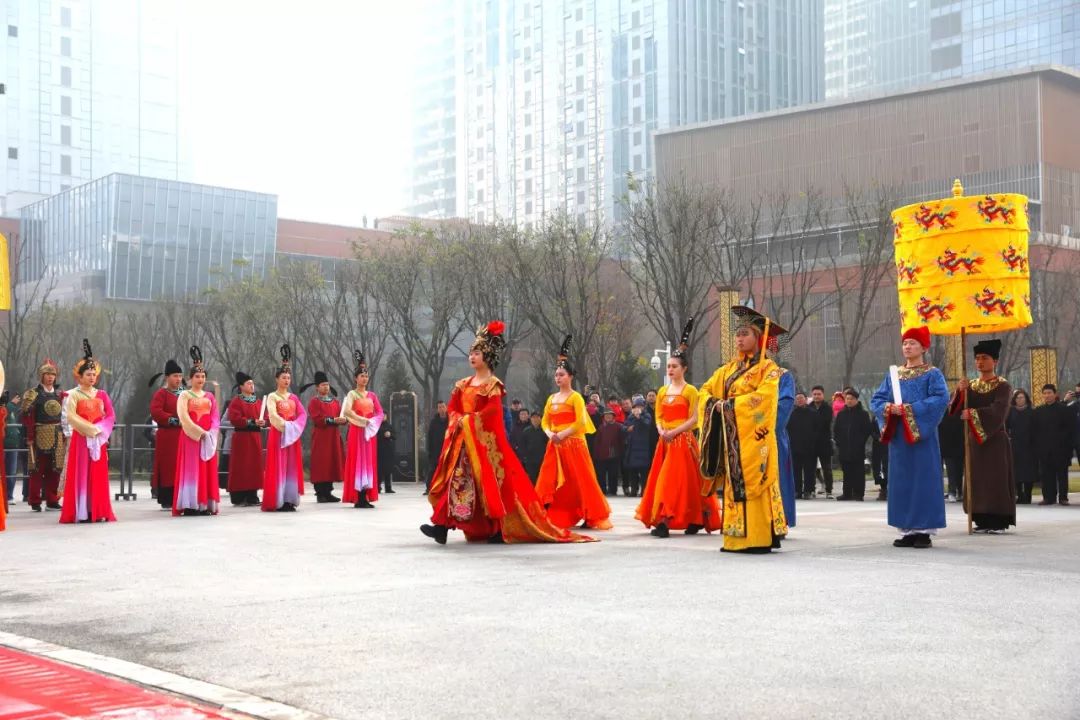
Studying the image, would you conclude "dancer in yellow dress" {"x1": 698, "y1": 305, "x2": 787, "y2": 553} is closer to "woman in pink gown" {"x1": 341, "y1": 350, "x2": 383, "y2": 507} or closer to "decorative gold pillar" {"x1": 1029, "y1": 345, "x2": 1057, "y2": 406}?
"woman in pink gown" {"x1": 341, "y1": 350, "x2": 383, "y2": 507}

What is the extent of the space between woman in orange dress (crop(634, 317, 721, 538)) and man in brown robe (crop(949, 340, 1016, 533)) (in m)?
2.75

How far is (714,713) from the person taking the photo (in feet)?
15.9

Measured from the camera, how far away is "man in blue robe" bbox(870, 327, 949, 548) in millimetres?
11602

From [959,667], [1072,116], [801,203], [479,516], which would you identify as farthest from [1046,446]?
[1072,116]

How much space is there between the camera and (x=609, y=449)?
79.4 feet

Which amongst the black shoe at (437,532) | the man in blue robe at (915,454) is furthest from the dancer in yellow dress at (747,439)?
the black shoe at (437,532)

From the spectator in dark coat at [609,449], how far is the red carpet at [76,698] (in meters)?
18.5

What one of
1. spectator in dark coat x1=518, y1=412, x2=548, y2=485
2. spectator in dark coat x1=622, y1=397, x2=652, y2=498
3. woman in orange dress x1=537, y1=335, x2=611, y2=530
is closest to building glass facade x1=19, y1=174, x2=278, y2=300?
spectator in dark coat x1=518, y1=412, x2=548, y2=485

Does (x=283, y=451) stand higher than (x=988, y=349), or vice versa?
(x=988, y=349)

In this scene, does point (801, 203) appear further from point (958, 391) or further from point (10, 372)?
point (958, 391)

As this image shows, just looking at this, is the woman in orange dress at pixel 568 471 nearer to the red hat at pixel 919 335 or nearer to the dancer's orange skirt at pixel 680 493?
the dancer's orange skirt at pixel 680 493

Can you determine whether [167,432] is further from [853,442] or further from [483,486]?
[853,442]

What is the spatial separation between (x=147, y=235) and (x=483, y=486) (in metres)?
60.3

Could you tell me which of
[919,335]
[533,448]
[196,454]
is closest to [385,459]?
[533,448]
